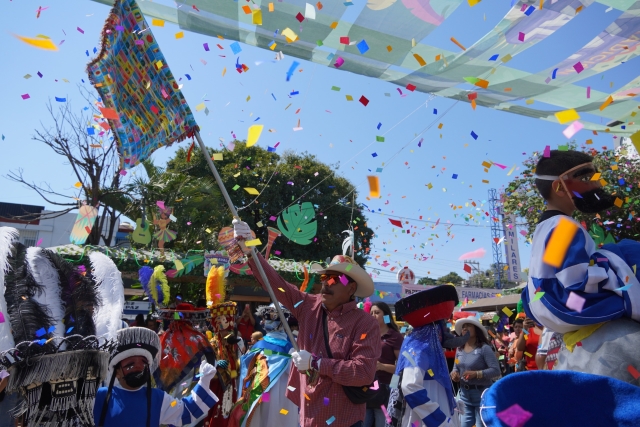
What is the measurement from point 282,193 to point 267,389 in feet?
61.6

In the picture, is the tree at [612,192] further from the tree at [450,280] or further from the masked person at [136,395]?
the tree at [450,280]

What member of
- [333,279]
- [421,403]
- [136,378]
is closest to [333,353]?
[333,279]

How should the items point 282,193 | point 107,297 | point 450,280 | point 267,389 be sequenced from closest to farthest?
point 107,297
point 267,389
point 282,193
point 450,280

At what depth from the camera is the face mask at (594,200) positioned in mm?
2576

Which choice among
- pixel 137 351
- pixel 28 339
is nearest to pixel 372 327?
pixel 137 351

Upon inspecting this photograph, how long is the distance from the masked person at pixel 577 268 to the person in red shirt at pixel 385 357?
3.29 meters

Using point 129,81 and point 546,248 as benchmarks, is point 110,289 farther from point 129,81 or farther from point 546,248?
point 546,248

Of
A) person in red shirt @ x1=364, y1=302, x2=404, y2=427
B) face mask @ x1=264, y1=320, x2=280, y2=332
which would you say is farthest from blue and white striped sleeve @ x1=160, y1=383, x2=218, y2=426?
person in red shirt @ x1=364, y1=302, x2=404, y2=427

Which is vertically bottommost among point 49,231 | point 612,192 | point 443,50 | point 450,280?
point 450,280

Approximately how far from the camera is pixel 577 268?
2.19 meters

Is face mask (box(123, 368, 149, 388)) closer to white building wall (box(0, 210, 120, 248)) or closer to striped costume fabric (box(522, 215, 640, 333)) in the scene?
striped costume fabric (box(522, 215, 640, 333))

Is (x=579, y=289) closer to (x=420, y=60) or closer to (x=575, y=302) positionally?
(x=575, y=302)

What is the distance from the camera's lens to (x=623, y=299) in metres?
→ 2.12

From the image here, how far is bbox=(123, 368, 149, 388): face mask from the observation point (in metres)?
3.43
